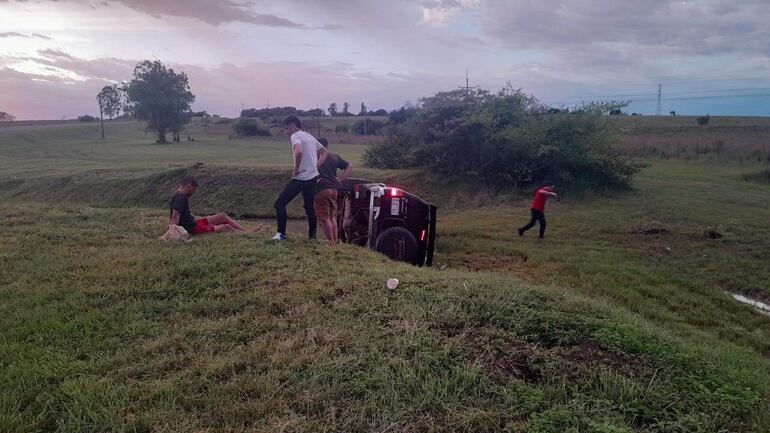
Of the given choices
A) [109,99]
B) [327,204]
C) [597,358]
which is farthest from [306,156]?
[109,99]

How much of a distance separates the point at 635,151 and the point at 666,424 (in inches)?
1372

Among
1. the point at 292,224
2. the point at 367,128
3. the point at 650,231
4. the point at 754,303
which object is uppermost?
the point at 367,128

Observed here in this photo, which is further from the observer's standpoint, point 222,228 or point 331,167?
point 331,167

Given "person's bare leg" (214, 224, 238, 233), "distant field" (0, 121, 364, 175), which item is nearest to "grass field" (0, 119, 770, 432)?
"person's bare leg" (214, 224, 238, 233)

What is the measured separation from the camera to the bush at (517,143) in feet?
60.9

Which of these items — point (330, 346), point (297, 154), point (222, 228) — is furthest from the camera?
point (222, 228)

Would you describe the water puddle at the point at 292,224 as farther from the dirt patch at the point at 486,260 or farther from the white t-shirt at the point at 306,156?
the white t-shirt at the point at 306,156

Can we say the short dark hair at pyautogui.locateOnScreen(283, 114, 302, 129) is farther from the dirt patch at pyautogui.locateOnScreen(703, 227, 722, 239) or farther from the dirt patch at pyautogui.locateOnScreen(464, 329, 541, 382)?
the dirt patch at pyautogui.locateOnScreen(703, 227, 722, 239)

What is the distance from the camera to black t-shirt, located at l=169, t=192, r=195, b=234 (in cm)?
814

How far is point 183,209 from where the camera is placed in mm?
8258

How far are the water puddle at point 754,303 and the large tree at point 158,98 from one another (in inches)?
2225

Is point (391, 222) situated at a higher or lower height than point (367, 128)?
lower

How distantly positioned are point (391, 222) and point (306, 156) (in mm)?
1467

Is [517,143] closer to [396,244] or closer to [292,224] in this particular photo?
[292,224]
